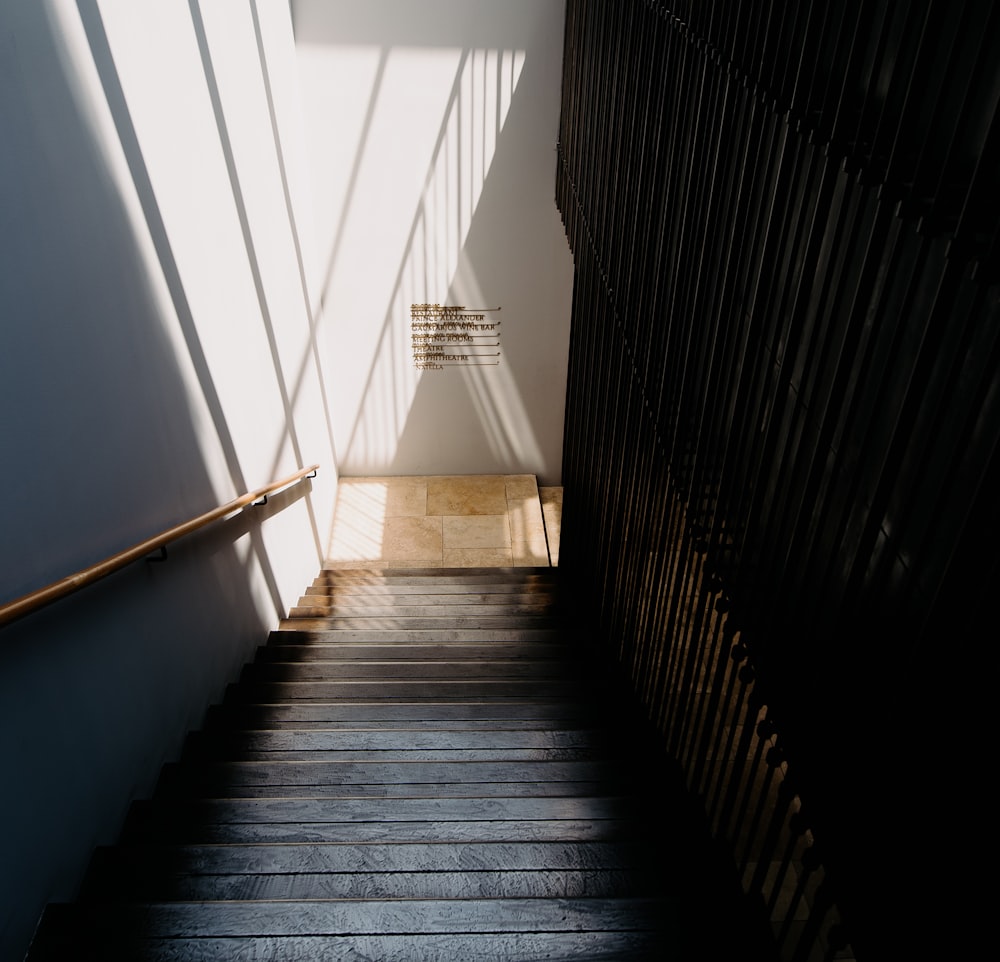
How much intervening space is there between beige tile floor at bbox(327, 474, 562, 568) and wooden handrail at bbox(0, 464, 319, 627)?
347 centimetres

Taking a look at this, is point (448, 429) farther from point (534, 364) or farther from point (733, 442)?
point (733, 442)

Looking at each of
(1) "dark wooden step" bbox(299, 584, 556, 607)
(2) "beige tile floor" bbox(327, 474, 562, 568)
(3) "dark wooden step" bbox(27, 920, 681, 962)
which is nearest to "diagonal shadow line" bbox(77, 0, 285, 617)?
(1) "dark wooden step" bbox(299, 584, 556, 607)

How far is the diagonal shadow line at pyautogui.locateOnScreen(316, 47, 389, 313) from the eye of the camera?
6.74 metres

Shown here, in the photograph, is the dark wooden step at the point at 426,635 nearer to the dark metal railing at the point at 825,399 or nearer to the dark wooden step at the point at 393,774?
the dark wooden step at the point at 393,774

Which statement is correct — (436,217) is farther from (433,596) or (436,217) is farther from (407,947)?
(407,947)

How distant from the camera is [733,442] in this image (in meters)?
2.36

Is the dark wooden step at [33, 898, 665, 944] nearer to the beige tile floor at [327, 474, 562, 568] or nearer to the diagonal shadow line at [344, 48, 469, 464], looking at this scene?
the beige tile floor at [327, 474, 562, 568]

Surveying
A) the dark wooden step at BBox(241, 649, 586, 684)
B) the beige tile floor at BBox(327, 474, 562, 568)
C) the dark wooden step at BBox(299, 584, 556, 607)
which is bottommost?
the beige tile floor at BBox(327, 474, 562, 568)

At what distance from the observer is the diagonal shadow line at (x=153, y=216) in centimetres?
309

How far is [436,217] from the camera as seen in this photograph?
290 inches

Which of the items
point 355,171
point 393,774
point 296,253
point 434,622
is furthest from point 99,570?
point 355,171

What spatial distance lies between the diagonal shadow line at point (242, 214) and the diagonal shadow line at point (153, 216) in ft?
4.05

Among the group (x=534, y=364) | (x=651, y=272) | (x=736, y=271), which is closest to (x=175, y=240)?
(x=651, y=272)

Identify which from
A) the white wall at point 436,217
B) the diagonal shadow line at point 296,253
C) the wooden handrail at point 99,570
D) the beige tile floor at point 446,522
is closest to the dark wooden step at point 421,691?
the wooden handrail at point 99,570
